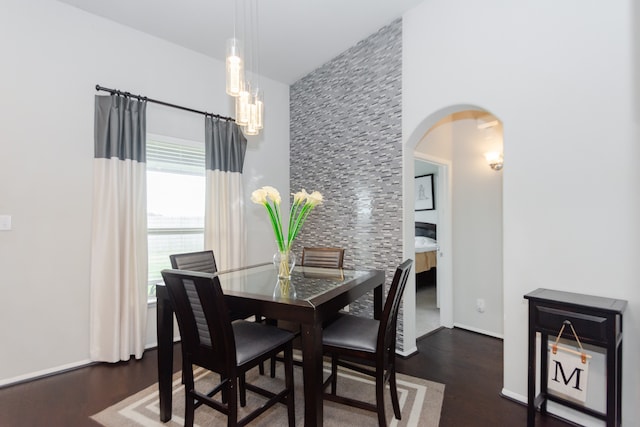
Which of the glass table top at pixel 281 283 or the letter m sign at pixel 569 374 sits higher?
the glass table top at pixel 281 283

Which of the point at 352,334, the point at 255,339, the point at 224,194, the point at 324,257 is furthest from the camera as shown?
the point at 224,194

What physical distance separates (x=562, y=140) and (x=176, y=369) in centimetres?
339

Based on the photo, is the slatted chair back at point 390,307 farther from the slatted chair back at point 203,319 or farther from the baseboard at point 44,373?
the baseboard at point 44,373

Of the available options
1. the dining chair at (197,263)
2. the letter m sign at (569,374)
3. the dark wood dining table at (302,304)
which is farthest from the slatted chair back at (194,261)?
the letter m sign at (569,374)

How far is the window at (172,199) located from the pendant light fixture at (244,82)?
1345mm

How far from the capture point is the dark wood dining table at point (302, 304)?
62.2 inches

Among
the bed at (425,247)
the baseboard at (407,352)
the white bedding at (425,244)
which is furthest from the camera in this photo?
the white bedding at (425,244)

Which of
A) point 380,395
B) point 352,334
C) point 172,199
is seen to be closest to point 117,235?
point 172,199

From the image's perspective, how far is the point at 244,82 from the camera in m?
2.18

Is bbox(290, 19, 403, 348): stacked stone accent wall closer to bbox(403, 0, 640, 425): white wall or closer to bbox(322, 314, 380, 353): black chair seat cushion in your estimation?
bbox(403, 0, 640, 425): white wall

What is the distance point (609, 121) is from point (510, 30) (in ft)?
3.08

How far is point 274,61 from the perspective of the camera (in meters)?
3.74

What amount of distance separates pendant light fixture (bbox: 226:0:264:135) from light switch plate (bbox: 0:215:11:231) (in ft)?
6.48

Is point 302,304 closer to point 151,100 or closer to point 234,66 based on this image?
point 234,66
